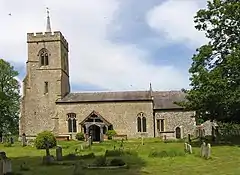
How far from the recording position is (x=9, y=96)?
68.3 meters

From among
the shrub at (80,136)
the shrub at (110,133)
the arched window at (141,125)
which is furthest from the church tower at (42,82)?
the arched window at (141,125)

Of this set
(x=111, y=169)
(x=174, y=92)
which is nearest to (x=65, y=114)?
(x=174, y=92)

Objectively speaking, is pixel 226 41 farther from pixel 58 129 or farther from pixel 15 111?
pixel 15 111

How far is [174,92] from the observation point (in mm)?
59406

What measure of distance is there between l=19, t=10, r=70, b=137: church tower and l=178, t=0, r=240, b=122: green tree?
90.3ft

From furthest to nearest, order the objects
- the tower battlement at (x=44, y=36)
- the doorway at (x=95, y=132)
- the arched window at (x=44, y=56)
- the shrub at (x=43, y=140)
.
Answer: the tower battlement at (x=44, y=36)
the arched window at (x=44, y=56)
the doorway at (x=95, y=132)
the shrub at (x=43, y=140)

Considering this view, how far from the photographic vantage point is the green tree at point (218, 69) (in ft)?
101

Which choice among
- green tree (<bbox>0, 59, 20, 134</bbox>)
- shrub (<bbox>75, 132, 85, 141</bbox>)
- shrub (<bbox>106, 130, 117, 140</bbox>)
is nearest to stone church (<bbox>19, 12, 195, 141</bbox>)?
shrub (<bbox>106, 130, 117, 140</bbox>)

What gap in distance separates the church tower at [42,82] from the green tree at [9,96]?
360 inches

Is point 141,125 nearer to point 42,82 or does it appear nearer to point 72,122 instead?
point 72,122

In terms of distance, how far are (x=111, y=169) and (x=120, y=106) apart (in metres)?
35.7

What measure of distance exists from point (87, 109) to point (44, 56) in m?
10.0

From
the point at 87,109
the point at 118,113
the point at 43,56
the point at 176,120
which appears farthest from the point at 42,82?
the point at 176,120

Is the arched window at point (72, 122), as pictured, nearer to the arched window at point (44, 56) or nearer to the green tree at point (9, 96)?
the arched window at point (44, 56)
